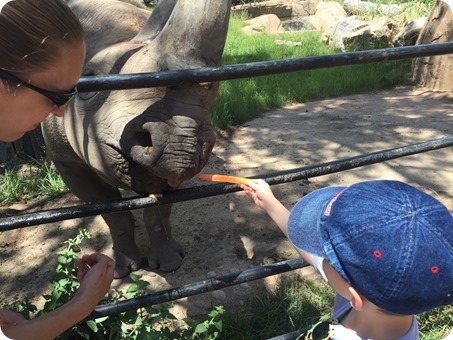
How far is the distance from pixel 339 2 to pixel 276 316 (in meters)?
11.8

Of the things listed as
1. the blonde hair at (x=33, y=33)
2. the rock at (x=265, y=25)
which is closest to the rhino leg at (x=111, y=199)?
the blonde hair at (x=33, y=33)

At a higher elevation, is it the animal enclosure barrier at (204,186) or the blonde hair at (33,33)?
the blonde hair at (33,33)

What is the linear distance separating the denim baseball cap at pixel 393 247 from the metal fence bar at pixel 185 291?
2.14 ft

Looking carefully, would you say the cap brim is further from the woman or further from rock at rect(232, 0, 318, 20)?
rock at rect(232, 0, 318, 20)

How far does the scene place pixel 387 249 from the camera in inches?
40.8

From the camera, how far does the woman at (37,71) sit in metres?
1.06

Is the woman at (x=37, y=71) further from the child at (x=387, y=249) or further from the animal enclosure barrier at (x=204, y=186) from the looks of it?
the child at (x=387, y=249)

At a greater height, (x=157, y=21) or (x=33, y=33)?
(x=33, y=33)

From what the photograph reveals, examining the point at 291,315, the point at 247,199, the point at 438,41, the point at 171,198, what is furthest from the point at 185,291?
the point at 438,41

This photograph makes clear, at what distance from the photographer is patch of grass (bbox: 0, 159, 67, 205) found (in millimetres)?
4207

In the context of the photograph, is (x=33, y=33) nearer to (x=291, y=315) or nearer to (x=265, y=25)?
(x=291, y=315)

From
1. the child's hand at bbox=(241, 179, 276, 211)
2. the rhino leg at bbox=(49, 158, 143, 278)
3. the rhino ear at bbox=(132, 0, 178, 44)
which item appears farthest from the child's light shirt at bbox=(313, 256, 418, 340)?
the rhino leg at bbox=(49, 158, 143, 278)

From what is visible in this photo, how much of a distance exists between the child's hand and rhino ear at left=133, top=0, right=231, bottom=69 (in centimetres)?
48

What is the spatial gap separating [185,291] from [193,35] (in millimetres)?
883
